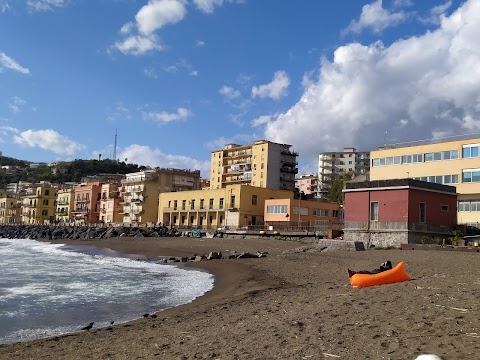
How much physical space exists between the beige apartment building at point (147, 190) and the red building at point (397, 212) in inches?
2767

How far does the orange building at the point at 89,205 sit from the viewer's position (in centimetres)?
11481

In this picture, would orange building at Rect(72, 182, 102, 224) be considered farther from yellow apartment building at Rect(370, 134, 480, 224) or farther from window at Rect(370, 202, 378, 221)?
window at Rect(370, 202, 378, 221)

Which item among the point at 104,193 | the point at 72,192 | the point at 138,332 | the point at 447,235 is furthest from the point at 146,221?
the point at 138,332

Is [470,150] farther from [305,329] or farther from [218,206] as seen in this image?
[305,329]

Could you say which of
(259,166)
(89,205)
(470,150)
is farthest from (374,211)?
(89,205)

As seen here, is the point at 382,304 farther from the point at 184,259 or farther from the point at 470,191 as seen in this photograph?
the point at 470,191

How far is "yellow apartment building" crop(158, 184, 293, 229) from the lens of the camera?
7538 cm

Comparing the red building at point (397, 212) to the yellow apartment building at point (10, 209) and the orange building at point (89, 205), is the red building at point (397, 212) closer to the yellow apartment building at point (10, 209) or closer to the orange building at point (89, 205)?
the orange building at point (89, 205)

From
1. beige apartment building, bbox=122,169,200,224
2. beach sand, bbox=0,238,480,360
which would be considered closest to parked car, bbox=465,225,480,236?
beach sand, bbox=0,238,480,360

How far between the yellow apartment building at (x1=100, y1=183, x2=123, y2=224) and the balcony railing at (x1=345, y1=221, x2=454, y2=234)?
80.6 m

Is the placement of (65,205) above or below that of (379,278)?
above

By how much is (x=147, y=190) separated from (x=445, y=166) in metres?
66.5

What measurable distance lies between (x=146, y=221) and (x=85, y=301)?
85788 millimetres

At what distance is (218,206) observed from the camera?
80.1m
